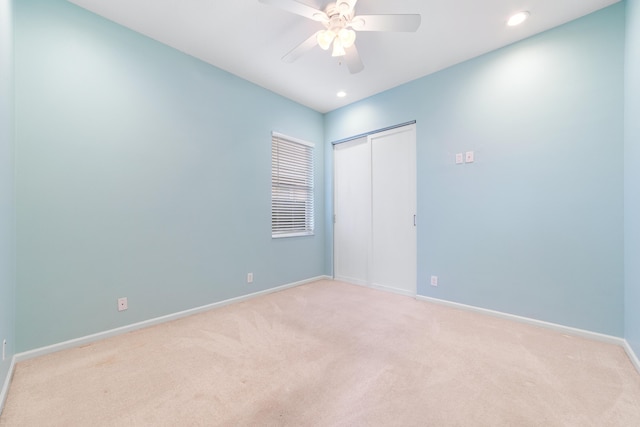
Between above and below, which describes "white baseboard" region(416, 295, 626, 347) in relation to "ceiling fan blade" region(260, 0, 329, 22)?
below

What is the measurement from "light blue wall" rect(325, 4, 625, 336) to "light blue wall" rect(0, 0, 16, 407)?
3641 mm

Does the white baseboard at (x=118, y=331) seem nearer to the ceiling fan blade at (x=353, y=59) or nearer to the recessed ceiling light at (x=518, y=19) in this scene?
the ceiling fan blade at (x=353, y=59)

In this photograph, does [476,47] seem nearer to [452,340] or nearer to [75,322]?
[452,340]

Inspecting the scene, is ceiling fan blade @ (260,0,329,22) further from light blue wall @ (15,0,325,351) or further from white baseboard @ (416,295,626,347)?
white baseboard @ (416,295,626,347)

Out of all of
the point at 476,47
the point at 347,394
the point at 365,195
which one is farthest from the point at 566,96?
the point at 347,394

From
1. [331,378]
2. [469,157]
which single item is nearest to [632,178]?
[469,157]

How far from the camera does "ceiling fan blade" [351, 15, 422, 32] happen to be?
1793 mm

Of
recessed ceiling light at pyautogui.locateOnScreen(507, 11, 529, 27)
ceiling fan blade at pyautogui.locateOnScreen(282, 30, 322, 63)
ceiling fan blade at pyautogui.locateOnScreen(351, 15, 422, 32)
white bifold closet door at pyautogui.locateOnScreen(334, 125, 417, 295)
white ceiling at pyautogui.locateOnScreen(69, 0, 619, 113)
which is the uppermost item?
white ceiling at pyautogui.locateOnScreen(69, 0, 619, 113)

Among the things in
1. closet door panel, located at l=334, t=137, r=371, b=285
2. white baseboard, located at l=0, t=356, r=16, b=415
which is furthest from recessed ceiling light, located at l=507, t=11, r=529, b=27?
white baseboard, located at l=0, t=356, r=16, b=415

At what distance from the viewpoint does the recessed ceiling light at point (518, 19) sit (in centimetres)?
216

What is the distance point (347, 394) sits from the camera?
1496 millimetres

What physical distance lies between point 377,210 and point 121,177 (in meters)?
3.08

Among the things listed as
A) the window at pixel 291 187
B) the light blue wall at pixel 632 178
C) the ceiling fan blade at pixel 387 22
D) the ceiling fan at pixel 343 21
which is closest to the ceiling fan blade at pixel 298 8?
the ceiling fan at pixel 343 21

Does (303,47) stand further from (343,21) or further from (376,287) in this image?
(376,287)
